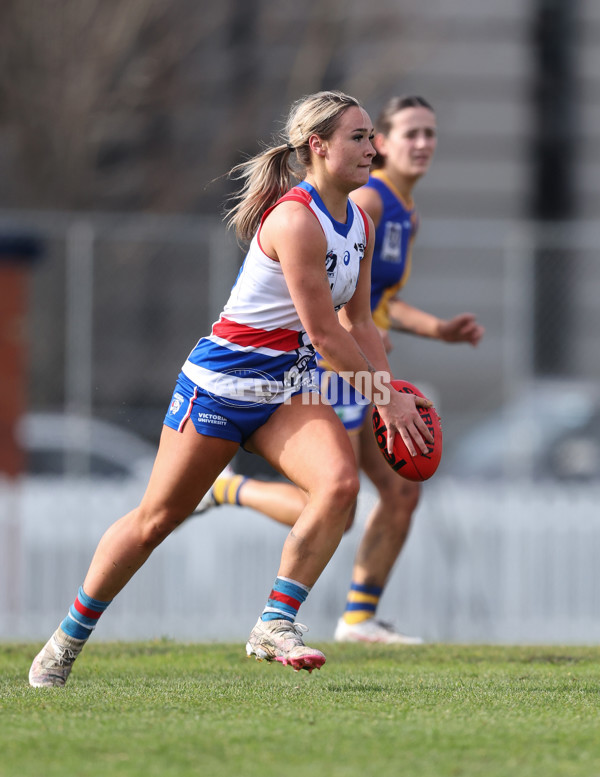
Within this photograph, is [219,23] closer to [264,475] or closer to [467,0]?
[467,0]

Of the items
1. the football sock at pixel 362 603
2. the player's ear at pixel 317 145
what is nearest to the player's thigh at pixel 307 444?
the player's ear at pixel 317 145

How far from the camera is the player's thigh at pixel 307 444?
436 cm

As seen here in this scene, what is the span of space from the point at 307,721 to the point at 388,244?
9.42ft

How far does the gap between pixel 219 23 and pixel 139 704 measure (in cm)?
1360

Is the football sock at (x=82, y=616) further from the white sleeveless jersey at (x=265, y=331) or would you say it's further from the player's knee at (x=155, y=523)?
the white sleeveless jersey at (x=265, y=331)

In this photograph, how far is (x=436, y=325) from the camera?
645 cm

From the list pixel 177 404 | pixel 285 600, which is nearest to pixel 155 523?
pixel 177 404

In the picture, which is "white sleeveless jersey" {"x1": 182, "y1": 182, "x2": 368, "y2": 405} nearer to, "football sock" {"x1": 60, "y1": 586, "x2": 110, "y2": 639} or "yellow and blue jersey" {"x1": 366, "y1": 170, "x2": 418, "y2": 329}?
"football sock" {"x1": 60, "y1": 586, "x2": 110, "y2": 639}

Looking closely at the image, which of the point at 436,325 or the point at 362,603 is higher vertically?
the point at 436,325

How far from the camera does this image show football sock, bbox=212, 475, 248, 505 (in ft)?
20.0

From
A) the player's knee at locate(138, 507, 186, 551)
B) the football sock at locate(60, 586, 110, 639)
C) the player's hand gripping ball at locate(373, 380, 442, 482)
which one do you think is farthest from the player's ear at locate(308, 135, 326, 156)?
the football sock at locate(60, 586, 110, 639)

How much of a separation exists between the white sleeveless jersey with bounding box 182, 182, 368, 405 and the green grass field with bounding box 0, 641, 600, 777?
1.02 metres

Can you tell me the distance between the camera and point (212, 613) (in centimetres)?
1102

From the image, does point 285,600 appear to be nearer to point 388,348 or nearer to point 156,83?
point 388,348
